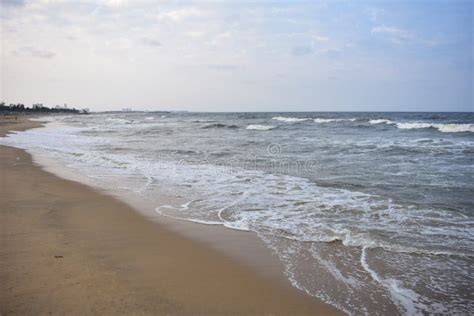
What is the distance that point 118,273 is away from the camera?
13.5ft

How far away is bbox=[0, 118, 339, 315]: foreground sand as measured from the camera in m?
3.48

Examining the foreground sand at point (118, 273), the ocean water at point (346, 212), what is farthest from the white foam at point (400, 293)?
the foreground sand at point (118, 273)

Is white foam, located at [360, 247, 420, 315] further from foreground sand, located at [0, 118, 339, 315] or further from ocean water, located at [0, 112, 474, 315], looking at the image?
foreground sand, located at [0, 118, 339, 315]

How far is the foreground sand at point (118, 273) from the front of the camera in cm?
348

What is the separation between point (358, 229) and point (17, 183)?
8.28 m

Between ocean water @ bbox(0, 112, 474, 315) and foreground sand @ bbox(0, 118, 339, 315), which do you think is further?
ocean water @ bbox(0, 112, 474, 315)

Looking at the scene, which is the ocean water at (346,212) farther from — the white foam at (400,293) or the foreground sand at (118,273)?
the foreground sand at (118,273)

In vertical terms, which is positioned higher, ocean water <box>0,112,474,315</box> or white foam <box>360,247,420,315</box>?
ocean water <box>0,112,474,315</box>

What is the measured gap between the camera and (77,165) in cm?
1282

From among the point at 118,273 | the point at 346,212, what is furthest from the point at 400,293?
the point at 118,273

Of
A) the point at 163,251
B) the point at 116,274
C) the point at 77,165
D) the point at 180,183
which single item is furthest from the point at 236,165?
the point at 116,274

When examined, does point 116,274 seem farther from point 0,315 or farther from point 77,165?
point 77,165

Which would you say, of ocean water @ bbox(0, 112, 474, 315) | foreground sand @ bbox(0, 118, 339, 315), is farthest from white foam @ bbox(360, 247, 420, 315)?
foreground sand @ bbox(0, 118, 339, 315)

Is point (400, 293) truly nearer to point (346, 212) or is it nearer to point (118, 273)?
point (346, 212)
